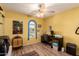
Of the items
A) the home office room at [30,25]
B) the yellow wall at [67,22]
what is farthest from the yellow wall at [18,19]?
the yellow wall at [67,22]

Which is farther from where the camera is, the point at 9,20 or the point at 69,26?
the point at 69,26

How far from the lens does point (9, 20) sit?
32.6 inches

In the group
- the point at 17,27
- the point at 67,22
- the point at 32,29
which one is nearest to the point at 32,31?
the point at 32,29

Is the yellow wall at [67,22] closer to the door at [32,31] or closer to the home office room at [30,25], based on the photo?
the home office room at [30,25]

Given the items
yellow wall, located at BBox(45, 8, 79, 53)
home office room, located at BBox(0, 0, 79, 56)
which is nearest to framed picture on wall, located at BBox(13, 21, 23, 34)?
home office room, located at BBox(0, 0, 79, 56)

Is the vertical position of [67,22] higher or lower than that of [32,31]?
higher

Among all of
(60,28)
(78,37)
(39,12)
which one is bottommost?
(78,37)

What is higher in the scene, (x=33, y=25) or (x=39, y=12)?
(x=39, y=12)

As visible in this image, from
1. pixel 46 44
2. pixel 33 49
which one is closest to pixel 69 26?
pixel 46 44

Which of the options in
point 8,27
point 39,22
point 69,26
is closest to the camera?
point 8,27

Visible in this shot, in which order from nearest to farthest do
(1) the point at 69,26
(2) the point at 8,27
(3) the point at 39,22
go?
(2) the point at 8,27 < (3) the point at 39,22 < (1) the point at 69,26

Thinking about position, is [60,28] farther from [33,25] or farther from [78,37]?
[33,25]

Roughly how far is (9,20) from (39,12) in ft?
1.17

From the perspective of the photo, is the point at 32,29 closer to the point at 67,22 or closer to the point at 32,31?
the point at 32,31
